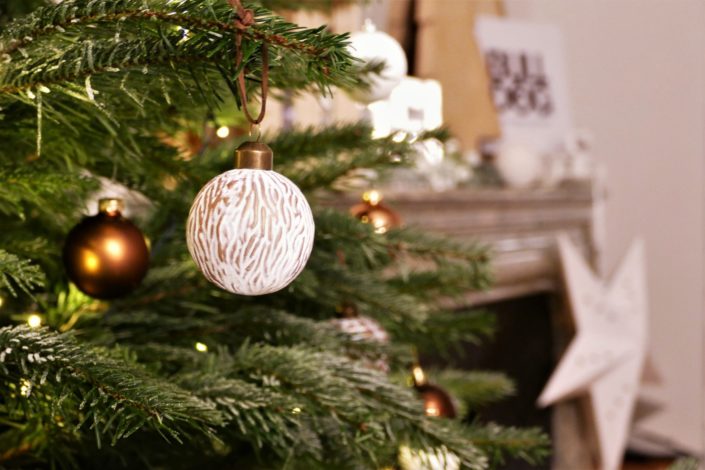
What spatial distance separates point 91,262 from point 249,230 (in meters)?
0.14

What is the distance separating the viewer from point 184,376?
1.30ft

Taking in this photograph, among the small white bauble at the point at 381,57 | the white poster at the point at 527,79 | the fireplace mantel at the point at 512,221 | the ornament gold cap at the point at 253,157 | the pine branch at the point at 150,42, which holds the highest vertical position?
the pine branch at the point at 150,42

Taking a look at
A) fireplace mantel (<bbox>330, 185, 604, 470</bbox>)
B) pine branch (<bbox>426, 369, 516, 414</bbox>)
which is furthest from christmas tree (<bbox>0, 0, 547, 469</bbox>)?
fireplace mantel (<bbox>330, 185, 604, 470</bbox>)

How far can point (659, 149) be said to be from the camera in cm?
215

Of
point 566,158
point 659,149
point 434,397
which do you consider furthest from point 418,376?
point 659,149

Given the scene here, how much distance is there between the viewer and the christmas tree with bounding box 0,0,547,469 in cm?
31

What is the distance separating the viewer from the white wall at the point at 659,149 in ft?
6.90

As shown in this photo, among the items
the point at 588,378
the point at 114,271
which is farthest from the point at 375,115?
the point at 114,271

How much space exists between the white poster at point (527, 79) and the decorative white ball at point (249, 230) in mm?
1629

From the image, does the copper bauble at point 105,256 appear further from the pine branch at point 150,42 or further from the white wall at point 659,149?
the white wall at point 659,149

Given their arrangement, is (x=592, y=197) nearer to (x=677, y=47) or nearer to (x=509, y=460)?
(x=677, y=47)

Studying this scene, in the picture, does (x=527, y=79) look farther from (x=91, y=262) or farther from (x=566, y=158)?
(x=91, y=262)

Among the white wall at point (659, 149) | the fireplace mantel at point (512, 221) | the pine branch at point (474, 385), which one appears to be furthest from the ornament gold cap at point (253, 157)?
the white wall at point (659, 149)

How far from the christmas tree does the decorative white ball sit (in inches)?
1.7
